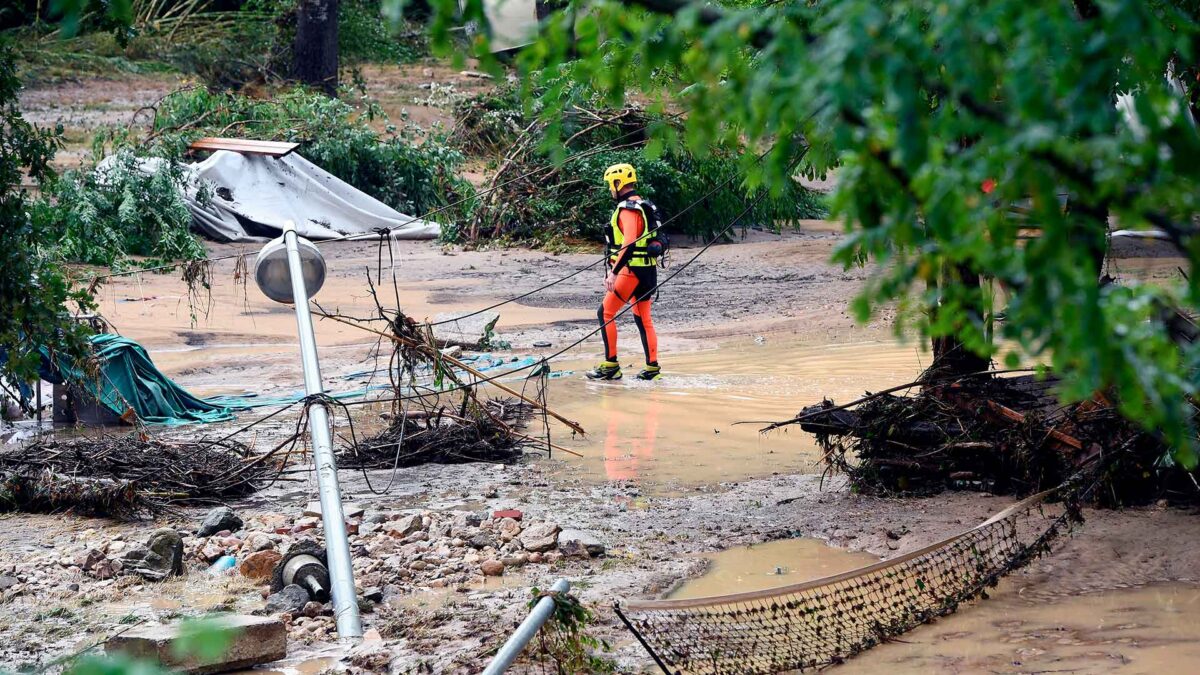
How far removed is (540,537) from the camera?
248 inches

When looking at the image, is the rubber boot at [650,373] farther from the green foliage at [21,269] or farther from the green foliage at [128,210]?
the green foliage at [128,210]

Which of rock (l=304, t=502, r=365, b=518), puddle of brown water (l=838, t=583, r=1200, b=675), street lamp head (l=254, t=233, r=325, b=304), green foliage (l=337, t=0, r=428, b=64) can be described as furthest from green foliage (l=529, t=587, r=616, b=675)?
green foliage (l=337, t=0, r=428, b=64)

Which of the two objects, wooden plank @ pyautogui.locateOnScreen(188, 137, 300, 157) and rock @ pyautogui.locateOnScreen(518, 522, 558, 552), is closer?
rock @ pyautogui.locateOnScreen(518, 522, 558, 552)

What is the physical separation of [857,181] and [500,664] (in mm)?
1932

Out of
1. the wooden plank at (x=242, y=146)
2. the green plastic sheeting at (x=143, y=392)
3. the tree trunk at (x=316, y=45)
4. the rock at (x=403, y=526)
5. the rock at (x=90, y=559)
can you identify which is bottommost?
the rock at (x=403, y=526)

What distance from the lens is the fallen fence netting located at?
4.55 meters

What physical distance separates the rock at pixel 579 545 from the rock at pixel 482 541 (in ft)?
1.14

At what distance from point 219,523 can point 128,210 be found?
11327mm

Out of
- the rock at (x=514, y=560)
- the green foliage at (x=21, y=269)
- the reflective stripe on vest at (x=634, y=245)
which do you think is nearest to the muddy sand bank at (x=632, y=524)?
the rock at (x=514, y=560)

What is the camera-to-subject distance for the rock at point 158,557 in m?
5.89

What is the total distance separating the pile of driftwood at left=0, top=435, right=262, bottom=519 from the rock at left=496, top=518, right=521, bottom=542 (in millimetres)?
1956

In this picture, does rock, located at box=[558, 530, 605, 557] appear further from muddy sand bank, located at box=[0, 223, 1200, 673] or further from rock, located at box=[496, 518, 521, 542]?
rock, located at box=[496, 518, 521, 542]

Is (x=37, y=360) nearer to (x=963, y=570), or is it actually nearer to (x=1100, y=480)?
(x=963, y=570)

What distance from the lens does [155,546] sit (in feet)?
19.5
